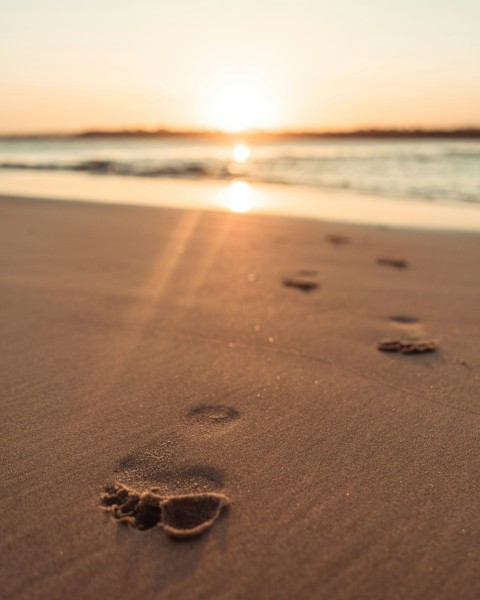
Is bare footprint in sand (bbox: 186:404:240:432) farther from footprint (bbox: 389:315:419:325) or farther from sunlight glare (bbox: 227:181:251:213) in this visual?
sunlight glare (bbox: 227:181:251:213)

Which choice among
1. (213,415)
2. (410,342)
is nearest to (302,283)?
(410,342)

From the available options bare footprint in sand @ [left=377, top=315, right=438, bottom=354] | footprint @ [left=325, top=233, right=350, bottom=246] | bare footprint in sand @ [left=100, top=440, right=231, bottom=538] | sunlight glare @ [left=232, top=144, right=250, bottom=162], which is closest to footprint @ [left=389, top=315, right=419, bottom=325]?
bare footprint in sand @ [left=377, top=315, right=438, bottom=354]

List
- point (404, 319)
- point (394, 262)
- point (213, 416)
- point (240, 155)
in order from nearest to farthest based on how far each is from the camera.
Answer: point (213, 416) < point (404, 319) < point (394, 262) < point (240, 155)

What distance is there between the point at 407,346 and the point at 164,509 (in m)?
1.45

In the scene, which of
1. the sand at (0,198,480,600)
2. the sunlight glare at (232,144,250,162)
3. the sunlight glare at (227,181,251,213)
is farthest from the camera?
the sunlight glare at (232,144,250,162)

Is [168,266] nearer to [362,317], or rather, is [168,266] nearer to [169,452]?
[362,317]

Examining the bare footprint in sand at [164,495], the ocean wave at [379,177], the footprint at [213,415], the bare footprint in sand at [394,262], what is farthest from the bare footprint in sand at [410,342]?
the ocean wave at [379,177]

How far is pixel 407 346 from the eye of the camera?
97.2 inches

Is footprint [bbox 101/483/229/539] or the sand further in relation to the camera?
footprint [bbox 101/483/229/539]

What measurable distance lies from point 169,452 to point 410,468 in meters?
0.67

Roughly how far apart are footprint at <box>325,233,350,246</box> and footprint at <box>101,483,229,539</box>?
4.08m

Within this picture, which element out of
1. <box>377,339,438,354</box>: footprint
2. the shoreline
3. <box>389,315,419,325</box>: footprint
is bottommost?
<box>377,339,438,354</box>: footprint

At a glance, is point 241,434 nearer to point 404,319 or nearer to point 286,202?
point 404,319

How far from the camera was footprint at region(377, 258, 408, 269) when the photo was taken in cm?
432
